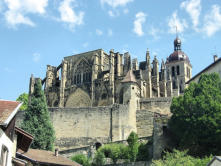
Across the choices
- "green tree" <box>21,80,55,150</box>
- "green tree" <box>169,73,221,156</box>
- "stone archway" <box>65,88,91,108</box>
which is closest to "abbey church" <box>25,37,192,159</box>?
"stone archway" <box>65,88,91,108</box>

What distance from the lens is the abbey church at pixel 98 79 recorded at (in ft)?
201

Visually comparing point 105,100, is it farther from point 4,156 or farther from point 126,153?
point 4,156

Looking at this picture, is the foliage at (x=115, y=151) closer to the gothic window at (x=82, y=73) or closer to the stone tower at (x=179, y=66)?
the gothic window at (x=82, y=73)

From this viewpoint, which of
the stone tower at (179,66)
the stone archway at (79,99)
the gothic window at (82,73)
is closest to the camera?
the stone archway at (79,99)

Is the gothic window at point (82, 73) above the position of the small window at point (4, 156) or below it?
above

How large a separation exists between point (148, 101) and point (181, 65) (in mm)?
48853

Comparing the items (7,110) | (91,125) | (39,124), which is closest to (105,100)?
(91,125)

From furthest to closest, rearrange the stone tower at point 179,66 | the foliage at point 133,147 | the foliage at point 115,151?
1. the stone tower at point 179,66
2. the foliage at point 115,151
3. the foliage at point 133,147

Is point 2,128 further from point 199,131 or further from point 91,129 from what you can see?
point 91,129

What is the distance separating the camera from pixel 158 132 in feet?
136

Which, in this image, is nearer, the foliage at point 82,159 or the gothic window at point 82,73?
the foliage at point 82,159

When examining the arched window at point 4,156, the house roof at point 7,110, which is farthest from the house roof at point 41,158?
the house roof at point 7,110

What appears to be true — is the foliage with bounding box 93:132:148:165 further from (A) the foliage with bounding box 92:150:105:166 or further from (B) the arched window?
(B) the arched window

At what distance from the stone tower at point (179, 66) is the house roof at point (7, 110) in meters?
84.9
